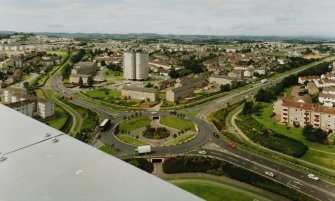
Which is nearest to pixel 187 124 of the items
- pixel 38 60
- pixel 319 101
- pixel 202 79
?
pixel 319 101

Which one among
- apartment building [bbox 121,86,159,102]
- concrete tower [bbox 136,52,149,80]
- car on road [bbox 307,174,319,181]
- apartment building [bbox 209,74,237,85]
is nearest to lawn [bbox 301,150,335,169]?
car on road [bbox 307,174,319,181]

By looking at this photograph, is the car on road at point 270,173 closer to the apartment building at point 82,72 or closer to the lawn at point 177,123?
the lawn at point 177,123

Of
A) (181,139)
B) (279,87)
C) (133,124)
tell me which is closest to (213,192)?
(181,139)

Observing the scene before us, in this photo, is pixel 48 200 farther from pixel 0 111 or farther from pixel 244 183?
pixel 244 183

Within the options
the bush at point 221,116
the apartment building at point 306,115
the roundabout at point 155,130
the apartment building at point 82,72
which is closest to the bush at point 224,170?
the roundabout at point 155,130

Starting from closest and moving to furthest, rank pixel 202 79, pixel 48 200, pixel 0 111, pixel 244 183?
1. pixel 48 200
2. pixel 0 111
3. pixel 244 183
4. pixel 202 79

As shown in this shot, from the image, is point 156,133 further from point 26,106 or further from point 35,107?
point 26,106
